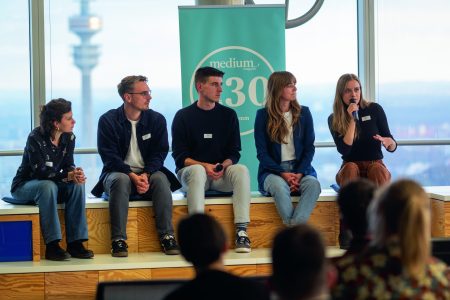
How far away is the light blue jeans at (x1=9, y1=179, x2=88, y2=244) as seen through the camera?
552 cm

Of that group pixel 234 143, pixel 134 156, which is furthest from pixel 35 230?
pixel 234 143

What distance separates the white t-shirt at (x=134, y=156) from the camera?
19.4 feet

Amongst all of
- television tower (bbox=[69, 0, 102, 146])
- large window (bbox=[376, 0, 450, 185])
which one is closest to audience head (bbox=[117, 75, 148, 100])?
television tower (bbox=[69, 0, 102, 146])

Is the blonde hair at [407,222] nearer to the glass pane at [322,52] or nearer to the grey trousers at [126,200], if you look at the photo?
the grey trousers at [126,200]

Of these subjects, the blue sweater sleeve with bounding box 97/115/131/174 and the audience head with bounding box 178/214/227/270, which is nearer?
the audience head with bounding box 178/214/227/270

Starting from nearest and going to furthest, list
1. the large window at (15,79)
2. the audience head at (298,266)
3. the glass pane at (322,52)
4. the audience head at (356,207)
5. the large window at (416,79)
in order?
the audience head at (298,266)
the audience head at (356,207)
the large window at (15,79)
the glass pane at (322,52)
the large window at (416,79)

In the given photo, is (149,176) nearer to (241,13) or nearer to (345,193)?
(241,13)

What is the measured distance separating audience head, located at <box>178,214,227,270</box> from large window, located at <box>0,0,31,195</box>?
540cm

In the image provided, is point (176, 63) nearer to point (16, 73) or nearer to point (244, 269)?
point (16, 73)

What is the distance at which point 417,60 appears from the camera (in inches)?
317

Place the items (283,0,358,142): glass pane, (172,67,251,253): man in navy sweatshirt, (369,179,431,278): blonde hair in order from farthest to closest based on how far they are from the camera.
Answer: (283,0,358,142): glass pane → (172,67,251,253): man in navy sweatshirt → (369,179,431,278): blonde hair

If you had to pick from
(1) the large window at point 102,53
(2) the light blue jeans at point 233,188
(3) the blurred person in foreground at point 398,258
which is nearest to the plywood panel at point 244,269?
(2) the light blue jeans at point 233,188

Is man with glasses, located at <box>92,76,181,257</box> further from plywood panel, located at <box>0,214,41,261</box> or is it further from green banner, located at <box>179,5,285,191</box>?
green banner, located at <box>179,5,285,191</box>

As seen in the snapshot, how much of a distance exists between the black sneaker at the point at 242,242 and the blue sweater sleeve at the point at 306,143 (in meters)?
0.61
